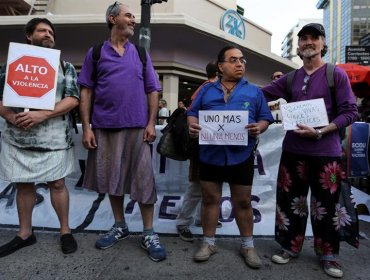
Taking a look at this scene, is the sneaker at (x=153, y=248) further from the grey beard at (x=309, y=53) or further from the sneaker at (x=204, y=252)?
the grey beard at (x=309, y=53)

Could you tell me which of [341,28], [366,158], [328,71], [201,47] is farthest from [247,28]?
[341,28]

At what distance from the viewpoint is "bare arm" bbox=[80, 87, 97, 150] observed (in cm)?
278

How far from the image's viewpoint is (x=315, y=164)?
253cm

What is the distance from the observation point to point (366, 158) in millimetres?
4312

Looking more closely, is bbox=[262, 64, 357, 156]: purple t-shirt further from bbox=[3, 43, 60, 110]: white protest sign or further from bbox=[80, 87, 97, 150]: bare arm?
bbox=[3, 43, 60, 110]: white protest sign

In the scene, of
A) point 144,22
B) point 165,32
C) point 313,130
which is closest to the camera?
point 313,130

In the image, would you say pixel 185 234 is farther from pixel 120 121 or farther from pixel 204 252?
pixel 120 121

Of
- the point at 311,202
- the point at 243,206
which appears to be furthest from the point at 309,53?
the point at 243,206

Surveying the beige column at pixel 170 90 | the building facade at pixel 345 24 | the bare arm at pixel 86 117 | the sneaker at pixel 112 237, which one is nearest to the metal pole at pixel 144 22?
the bare arm at pixel 86 117

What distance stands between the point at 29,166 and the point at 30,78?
0.71m

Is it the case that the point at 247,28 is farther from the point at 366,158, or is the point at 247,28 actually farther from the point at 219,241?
the point at 219,241

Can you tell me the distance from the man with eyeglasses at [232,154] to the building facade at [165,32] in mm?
8051

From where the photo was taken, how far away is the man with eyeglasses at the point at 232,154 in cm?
258

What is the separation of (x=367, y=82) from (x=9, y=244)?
682cm
